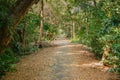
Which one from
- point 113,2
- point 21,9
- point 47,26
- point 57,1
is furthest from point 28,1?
point 57,1

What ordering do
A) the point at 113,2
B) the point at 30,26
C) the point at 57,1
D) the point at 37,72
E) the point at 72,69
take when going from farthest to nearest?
1. the point at 57,1
2. the point at 30,26
3. the point at 72,69
4. the point at 37,72
5. the point at 113,2

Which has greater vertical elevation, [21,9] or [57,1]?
[57,1]

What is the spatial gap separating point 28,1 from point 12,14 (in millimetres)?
625

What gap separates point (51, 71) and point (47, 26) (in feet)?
45.5

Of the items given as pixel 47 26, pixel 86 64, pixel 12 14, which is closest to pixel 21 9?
pixel 12 14

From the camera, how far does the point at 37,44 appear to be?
22.6 meters

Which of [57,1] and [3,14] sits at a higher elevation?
[57,1]

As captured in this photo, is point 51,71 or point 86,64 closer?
point 51,71

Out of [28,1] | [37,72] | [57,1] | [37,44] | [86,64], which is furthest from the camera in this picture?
[57,1]

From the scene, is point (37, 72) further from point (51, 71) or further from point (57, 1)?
point (57, 1)

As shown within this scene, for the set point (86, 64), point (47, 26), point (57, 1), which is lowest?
point (86, 64)

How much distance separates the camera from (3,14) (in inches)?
276

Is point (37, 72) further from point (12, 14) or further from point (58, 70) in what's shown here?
point (12, 14)

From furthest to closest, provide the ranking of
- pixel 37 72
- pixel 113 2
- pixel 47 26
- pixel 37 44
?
1. pixel 47 26
2. pixel 37 44
3. pixel 37 72
4. pixel 113 2
